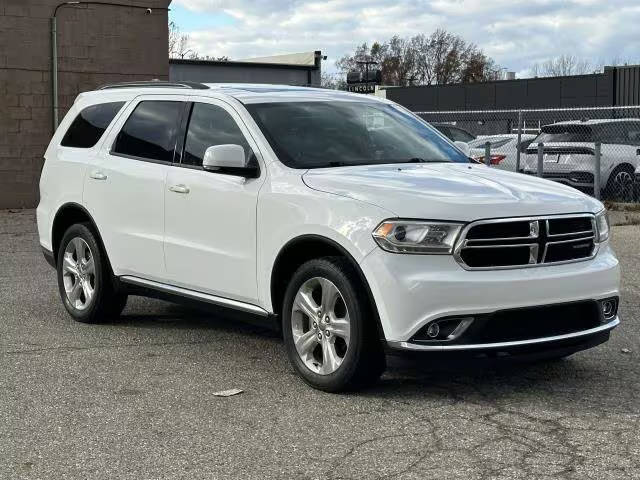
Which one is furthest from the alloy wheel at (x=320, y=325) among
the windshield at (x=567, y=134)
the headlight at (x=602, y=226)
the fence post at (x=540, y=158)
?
the windshield at (x=567, y=134)

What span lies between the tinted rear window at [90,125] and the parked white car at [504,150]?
11.0 m

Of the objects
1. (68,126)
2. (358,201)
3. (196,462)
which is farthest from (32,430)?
(68,126)

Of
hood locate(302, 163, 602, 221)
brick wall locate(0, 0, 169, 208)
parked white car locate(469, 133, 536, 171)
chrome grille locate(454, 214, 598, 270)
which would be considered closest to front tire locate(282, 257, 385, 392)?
hood locate(302, 163, 602, 221)

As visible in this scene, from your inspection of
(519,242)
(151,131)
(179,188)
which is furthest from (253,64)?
(519,242)

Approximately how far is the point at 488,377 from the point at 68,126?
4.30 metres

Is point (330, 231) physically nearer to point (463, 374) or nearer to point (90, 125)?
point (463, 374)

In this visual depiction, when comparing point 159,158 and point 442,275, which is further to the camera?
point 159,158

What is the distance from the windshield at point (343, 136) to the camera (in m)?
6.18

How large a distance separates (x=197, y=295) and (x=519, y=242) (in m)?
2.33

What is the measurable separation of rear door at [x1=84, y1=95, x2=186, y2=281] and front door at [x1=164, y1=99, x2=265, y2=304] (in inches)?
6.4

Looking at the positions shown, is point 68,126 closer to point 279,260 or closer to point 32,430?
point 279,260

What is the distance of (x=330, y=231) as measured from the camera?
17.7ft

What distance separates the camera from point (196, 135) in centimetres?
672

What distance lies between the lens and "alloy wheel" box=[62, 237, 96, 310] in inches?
302
